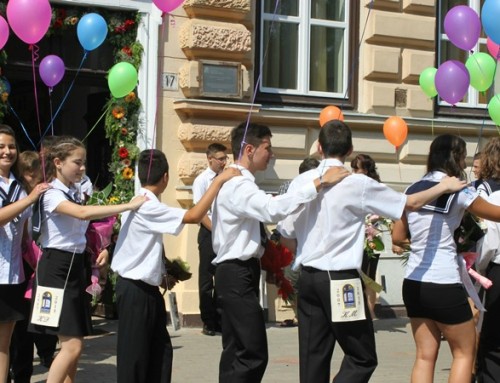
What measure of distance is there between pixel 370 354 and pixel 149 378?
4.66 ft

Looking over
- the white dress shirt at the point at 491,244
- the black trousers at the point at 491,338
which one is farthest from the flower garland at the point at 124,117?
the black trousers at the point at 491,338

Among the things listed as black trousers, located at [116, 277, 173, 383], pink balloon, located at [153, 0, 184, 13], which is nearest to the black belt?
black trousers, located at [116, 277, 173, 383]

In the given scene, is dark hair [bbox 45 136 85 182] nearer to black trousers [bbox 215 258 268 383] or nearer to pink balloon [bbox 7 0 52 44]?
black trousers [bbox 215 258 268 383]

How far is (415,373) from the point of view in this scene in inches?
263

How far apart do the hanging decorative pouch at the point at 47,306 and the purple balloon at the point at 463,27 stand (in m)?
4.19

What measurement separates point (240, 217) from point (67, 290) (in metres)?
1.21

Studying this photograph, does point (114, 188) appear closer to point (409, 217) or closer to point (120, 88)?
point (120, 88)

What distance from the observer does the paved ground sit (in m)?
8.64

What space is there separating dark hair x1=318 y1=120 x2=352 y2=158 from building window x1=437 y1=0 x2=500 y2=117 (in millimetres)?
7110

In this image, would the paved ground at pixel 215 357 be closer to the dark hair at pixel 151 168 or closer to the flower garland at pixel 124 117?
the flower garland at pixel 124 117

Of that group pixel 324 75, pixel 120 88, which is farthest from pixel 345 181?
pixel 324 75

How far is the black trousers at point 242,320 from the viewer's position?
660 centimetres

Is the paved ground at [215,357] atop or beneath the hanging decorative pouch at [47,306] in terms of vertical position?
beneath

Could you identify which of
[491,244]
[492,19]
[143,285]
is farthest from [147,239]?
[492,19]
